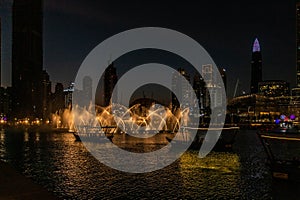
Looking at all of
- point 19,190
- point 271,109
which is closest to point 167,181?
A: point 19,190

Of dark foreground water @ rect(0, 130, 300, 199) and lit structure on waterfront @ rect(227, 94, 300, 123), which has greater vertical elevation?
lit structure on waterfront @ rect(227, 94, 300, 123)

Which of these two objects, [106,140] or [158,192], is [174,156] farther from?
[106,140]

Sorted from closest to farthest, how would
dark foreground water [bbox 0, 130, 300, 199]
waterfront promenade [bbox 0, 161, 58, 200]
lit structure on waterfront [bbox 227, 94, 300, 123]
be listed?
waterfront promenade [bbox 0, 161, 58, 200] → dark foreground water [bbox 0, 130, 300, 199] → lit structure on waterfront [bbox 227, 94, 300, 123]

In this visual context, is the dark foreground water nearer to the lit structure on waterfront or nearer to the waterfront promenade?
the waterfront promenade

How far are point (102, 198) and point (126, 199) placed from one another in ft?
4.38

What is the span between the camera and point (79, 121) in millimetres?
116500

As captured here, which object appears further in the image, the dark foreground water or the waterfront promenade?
the dark foreground water

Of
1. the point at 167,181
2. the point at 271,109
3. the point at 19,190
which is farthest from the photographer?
the point at 271,109

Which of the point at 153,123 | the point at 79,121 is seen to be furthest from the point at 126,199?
the point at 153,123

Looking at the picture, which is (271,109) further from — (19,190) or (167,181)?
(19,190)

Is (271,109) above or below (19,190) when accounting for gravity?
above

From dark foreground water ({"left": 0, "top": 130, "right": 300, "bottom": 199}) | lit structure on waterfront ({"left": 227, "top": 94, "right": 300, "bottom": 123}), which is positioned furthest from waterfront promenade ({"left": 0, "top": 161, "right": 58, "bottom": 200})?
lit structure on waterfront ({"left": 227, "top": 94, "right": 300, "bottom": 123})

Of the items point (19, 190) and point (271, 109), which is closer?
point (19, 190)

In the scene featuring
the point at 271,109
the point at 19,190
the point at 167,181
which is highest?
the point at 271,109
